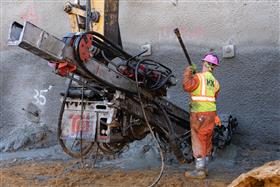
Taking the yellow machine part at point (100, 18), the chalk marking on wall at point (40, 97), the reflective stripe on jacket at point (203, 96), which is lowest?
the reflective stripe on jacket at point (203, 96)

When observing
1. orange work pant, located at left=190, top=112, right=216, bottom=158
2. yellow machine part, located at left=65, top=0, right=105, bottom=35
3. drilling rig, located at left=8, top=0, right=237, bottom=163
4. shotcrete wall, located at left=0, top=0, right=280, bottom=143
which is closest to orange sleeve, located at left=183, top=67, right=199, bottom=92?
drilling rig, located at left=8, top=0, right=237, bottom=163

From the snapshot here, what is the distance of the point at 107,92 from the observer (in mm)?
4809

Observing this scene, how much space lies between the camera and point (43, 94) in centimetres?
841

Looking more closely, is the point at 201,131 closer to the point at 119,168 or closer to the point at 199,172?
Result: the point at 199,172

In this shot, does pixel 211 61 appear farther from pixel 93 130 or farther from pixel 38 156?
pixel 38 156

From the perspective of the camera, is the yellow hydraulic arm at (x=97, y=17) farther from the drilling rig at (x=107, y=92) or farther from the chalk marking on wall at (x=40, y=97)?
the chalk marking on wall at (x=40, y=97)

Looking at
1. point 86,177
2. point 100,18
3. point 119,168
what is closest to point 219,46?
point 100,18

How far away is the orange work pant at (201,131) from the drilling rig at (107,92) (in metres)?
0.21

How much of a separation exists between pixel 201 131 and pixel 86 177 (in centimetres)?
150

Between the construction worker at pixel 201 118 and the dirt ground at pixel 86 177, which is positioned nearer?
the dirt ground at pixel 86 177

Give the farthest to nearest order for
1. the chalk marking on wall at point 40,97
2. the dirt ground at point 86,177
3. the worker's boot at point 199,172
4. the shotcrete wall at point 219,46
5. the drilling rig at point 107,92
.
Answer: the chalk marking on wall at point 40,97 → the shotcrete wall at point 219,46 → the worker's boot at point 199,172 → the dirt ground at point 86,177 → the drilling rig at point 107,92

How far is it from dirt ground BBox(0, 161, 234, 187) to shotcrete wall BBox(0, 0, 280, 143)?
1.73m

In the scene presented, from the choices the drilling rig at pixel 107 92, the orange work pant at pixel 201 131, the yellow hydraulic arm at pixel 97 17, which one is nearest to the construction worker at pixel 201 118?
the orange work pant at pixel 201 131

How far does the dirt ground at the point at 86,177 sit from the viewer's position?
196 inches
